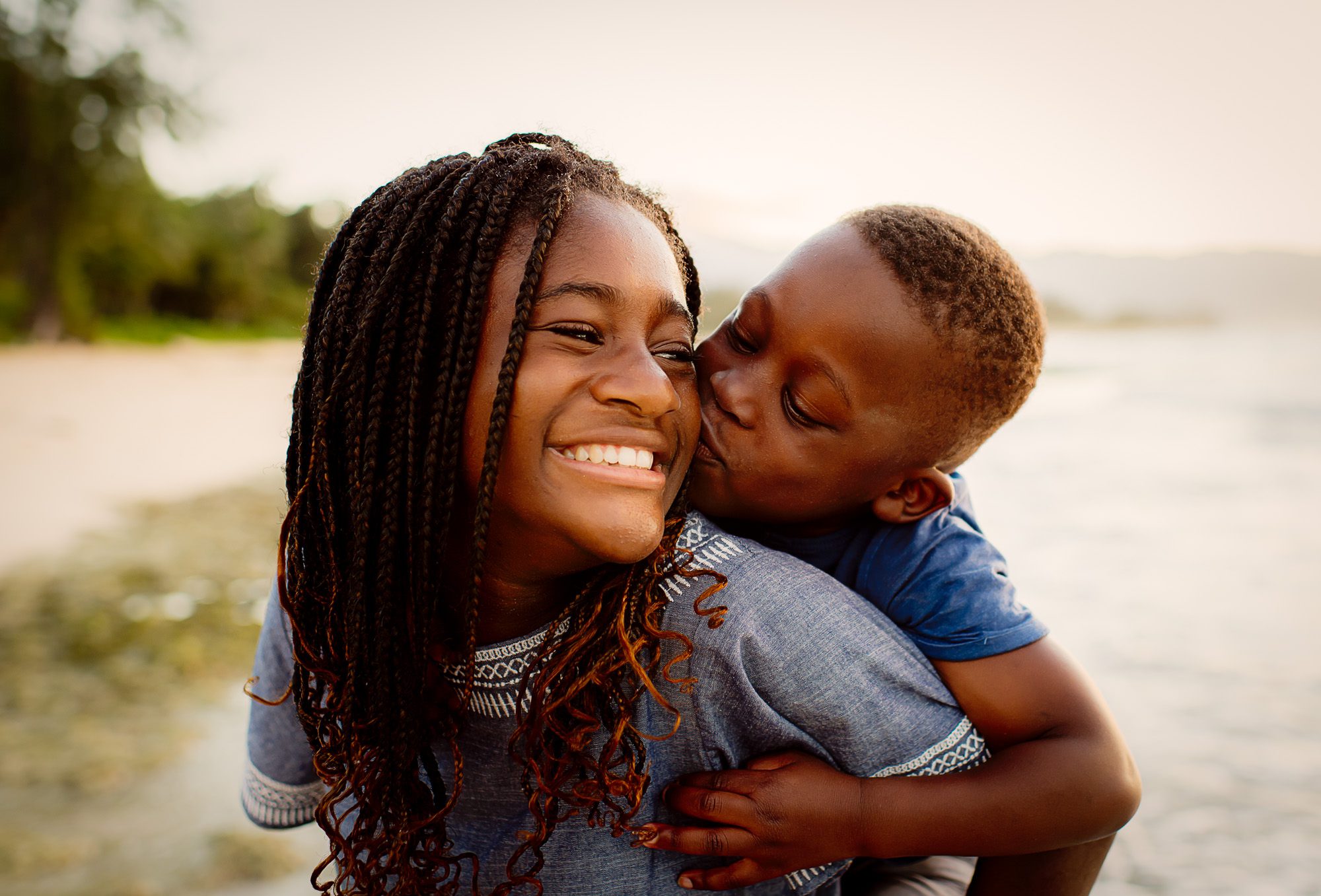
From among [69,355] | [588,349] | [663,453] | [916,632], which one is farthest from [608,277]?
[69,355]

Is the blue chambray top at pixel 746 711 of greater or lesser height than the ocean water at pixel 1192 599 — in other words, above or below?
above

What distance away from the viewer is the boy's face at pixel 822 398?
182 centimetres

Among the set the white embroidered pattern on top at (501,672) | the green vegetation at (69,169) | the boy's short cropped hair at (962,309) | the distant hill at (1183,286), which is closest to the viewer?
the white embroidered pattern on top at (501,672)

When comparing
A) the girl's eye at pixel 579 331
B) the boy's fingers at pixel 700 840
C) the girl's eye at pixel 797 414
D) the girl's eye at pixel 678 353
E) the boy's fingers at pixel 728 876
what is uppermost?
the girl's eye at pixel 579 331

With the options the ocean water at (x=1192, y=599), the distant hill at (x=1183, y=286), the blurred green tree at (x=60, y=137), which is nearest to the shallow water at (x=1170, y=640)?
the ocean water at (x=1192, y=599)

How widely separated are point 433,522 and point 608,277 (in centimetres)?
47

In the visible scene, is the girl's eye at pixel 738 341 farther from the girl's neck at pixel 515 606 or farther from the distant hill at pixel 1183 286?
the distant hill at pixel 1183 286

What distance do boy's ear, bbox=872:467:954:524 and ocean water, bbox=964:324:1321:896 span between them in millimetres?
2674

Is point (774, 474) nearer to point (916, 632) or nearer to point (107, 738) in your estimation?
point (916, 632)

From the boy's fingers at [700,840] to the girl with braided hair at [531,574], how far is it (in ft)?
0.11

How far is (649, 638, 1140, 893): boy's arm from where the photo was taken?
1416 millimetres

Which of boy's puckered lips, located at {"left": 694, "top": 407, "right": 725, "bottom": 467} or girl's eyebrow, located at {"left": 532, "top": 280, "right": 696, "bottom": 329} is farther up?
girl's eyebrow, located at {"left": 532, "top": 280, "right": 696, "bottom": 329}

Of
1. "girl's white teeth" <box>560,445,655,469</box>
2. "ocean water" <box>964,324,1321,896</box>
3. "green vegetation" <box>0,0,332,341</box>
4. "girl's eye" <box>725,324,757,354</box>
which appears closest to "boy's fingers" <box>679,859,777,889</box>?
"girl's white teeth" <box>560,445,655,469</box>

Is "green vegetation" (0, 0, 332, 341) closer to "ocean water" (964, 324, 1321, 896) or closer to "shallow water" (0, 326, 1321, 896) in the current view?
"shallow water" (0, 326, 1321, 896)
